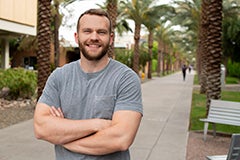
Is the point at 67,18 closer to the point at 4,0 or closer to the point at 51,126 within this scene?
the point at 4,0

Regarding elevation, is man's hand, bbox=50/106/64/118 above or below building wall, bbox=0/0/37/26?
below

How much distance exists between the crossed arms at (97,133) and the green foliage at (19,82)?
1343cm

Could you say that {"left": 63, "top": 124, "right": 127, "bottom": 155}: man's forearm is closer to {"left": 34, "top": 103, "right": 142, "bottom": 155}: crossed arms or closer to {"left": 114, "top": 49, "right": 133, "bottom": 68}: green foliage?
{"left": 34, "top": 103, "right": 142, "bottom": 155}: crossed arms

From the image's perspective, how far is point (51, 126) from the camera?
240 cm

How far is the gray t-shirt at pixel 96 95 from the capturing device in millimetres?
2314

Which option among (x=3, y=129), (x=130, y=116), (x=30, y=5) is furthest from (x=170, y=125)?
(x=30, y=5)

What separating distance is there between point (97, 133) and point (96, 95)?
23 cm

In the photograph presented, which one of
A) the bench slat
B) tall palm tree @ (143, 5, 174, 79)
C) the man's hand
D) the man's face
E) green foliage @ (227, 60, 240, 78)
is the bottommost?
green foliage @ (227, 60, 240, 78)

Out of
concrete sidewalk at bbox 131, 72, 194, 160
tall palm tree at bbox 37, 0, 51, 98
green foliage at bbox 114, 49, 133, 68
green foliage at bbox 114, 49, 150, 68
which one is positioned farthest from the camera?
green foliage at bbox 114, 49, 150, 68

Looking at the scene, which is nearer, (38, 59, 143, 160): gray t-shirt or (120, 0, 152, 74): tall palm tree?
(38, 59, 143, 160): gray t-shirt

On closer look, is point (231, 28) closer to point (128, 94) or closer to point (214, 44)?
point (214, 44)

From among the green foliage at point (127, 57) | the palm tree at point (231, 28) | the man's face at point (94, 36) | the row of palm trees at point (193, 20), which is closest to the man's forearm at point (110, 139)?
the man's face at point (94, 36)

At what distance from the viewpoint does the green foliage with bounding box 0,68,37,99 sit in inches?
602

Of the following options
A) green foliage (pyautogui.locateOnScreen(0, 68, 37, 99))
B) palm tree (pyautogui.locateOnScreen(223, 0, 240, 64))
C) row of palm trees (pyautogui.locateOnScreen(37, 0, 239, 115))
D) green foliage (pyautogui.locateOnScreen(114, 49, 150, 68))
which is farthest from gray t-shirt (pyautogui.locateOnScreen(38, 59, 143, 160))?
green foliage (pyautogui.locateOnScreen(114, 49, 150, 68))
